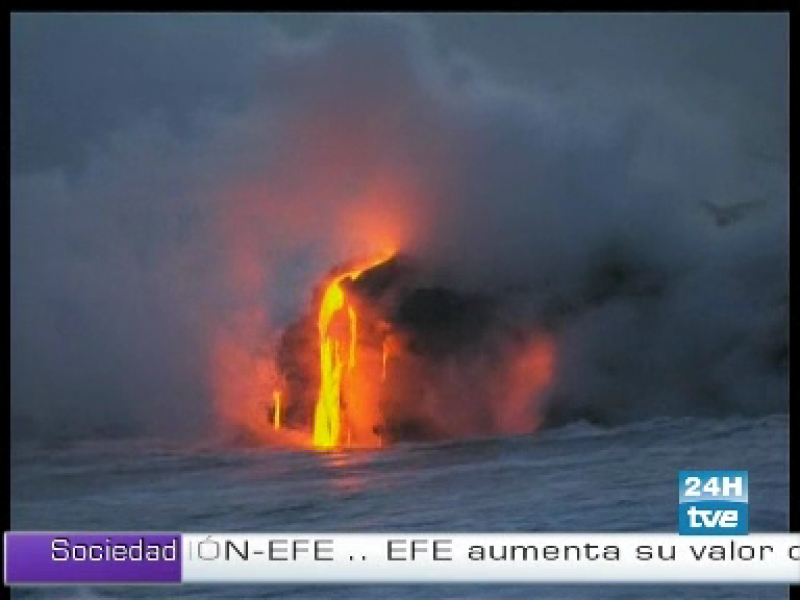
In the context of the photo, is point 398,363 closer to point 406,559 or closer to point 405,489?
point 405,489

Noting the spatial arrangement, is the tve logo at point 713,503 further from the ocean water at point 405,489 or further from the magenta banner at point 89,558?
the magenta banner at point 89,558

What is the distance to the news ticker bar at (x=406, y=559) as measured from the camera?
10.5 ft

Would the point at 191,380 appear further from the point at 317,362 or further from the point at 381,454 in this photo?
the point at 381,454

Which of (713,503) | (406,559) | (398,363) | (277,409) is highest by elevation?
(398,363)

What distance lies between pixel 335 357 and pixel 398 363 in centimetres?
20

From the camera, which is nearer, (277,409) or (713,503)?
(713,503)

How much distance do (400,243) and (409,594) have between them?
1068 millimetres

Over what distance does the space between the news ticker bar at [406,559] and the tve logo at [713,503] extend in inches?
1.3

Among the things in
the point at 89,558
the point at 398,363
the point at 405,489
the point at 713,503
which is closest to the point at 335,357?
the point at 398,363

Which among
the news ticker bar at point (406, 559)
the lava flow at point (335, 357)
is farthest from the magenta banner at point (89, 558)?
the lava flow at point (335, 357)

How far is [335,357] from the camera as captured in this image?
343cm

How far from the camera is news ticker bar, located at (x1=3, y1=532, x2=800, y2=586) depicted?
10.5 ft

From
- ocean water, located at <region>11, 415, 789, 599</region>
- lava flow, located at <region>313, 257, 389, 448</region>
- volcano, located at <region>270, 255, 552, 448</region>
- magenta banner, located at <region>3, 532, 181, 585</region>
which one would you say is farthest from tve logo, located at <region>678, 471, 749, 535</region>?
magenta banner, located at <region>3, 532, 181, 585</region>
